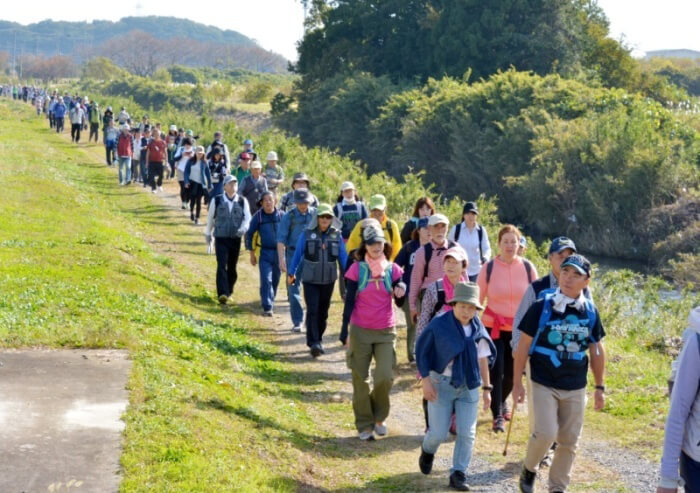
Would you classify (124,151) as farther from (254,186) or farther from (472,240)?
(472,240)

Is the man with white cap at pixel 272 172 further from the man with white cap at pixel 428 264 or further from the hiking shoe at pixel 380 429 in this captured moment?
the hiking shoe at pixel 380 429

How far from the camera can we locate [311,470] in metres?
8.20

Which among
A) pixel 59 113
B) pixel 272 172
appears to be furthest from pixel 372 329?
pixel 59 113

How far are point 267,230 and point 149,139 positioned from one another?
14.3 m

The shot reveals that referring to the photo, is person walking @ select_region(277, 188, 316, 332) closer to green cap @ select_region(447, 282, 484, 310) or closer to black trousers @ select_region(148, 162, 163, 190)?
green cap @ select_region(447, 282, 484, 310)

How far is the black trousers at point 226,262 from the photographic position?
14586 millimetres

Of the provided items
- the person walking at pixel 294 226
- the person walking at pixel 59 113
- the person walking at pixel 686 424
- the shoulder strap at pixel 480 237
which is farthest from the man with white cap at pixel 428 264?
the person walking at pixel 59 113

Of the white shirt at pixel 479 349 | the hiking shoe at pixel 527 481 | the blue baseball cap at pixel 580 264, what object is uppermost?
the blue baseball cap at pixel 580 264

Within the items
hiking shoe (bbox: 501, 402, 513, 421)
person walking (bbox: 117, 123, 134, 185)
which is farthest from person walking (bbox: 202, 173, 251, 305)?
person walking (bbox: 117, 123, 134, 185)

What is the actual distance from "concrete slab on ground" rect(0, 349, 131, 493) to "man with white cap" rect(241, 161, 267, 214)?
7.57 m

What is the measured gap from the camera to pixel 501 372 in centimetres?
946

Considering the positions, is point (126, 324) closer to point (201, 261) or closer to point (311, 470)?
point (311, 470)

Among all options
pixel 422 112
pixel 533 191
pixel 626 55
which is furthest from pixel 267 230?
pixel 626 55

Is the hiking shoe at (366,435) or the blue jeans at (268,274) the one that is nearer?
the hiking shoe at (366,435)
